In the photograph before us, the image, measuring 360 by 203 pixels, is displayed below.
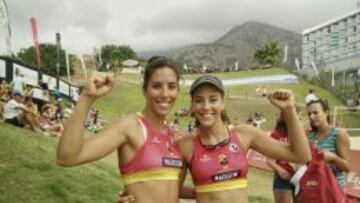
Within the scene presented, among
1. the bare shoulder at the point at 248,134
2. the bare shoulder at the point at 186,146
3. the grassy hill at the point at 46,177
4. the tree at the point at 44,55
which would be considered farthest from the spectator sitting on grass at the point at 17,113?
the tree at the point at 44,55

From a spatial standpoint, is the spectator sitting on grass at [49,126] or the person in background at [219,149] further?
the spectator sitting on grass at [49,126]

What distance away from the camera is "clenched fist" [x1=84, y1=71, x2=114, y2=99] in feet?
10.8

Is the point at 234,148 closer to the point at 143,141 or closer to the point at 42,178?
the point at 143,141

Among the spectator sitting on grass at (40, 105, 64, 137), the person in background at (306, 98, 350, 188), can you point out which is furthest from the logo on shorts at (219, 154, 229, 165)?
the spectator sitting on grass at (40, 105, 64, 137)

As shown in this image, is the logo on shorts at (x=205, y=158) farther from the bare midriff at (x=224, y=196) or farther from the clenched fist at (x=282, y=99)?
the clenched fist at (x=282, y=99)

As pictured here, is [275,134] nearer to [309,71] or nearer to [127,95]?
[127,95]

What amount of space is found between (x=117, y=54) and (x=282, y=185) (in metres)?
104

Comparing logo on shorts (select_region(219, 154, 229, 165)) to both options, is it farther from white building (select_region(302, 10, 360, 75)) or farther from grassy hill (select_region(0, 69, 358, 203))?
white building (select_region(302, 10, 360, 75))

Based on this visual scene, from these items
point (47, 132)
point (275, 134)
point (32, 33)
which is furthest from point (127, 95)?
point (275, 134)

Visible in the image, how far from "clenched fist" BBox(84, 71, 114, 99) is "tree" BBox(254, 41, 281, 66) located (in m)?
98.9

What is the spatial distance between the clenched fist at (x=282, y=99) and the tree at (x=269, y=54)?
98120 mm

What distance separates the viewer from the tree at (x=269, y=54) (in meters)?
101

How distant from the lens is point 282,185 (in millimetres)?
6734

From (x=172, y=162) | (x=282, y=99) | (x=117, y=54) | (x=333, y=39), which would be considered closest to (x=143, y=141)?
(x=172, y=162)
